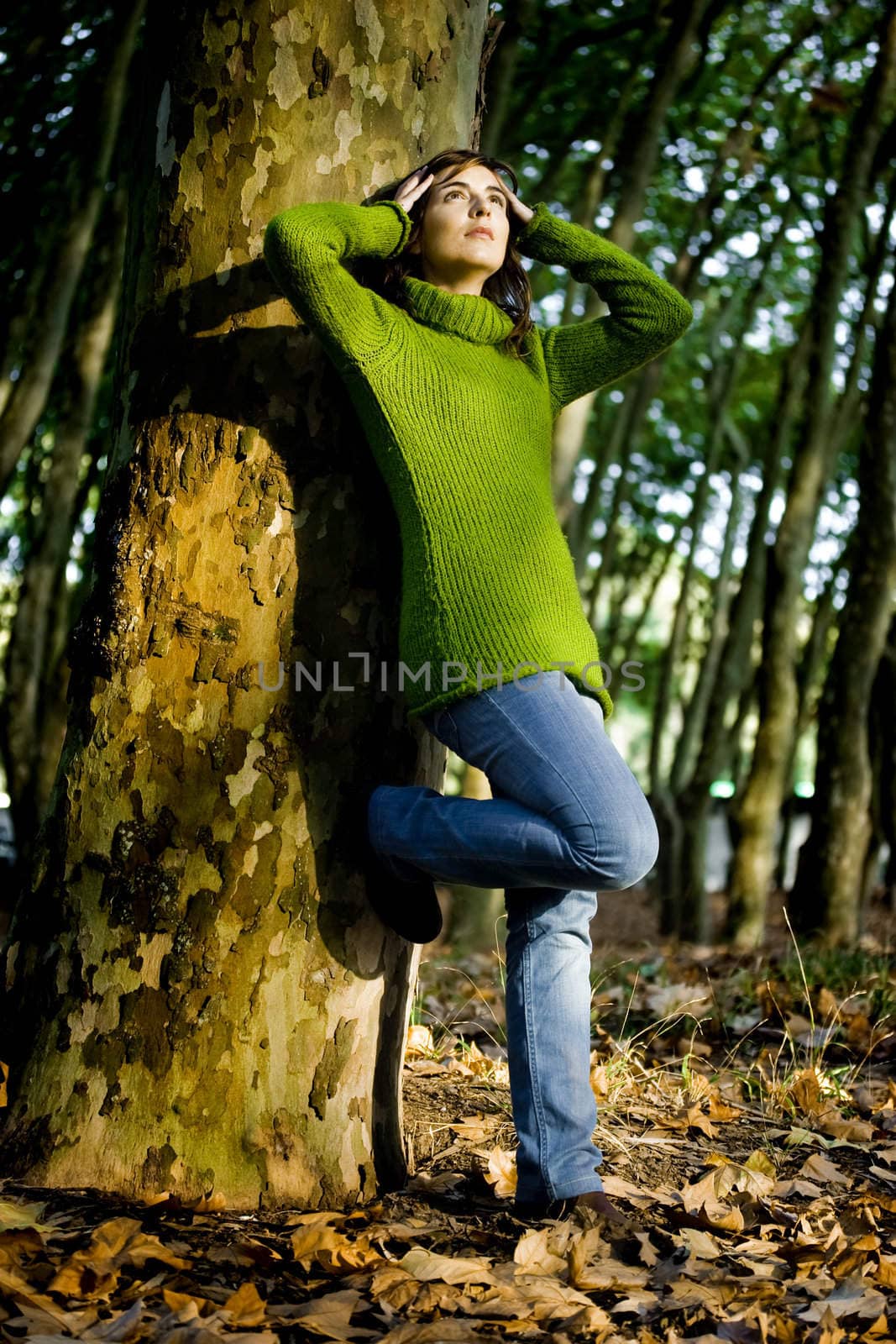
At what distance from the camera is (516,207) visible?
10.0 feet

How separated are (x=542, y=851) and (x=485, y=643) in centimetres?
47

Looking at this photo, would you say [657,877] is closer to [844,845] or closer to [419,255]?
[844,845]

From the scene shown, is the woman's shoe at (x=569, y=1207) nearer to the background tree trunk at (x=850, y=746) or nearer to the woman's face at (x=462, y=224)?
the woman's face at (x=462, y=224)

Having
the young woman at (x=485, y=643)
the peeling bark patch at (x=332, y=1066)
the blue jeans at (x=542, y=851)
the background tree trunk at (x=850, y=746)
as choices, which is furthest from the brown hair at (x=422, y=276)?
the background tree trunk at (x=850, y=746)

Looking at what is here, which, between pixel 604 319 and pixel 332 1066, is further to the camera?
pixel 604 319

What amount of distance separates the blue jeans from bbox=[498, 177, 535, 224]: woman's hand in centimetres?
128

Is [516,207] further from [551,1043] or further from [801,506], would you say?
[801,506]

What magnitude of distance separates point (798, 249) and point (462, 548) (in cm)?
1213

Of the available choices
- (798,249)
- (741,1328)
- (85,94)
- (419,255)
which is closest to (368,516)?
(419,255)

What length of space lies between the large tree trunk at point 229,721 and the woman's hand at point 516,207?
0.28 metres

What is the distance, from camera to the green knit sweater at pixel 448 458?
2.57 m

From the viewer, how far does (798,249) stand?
43.2ft

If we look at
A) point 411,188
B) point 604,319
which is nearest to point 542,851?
point 604,319

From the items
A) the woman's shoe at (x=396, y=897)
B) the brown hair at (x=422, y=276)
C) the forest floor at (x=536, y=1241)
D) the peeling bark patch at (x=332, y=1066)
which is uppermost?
the brown hair at (x=422, y=276)
